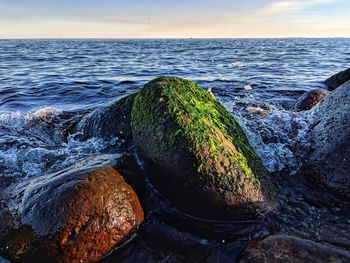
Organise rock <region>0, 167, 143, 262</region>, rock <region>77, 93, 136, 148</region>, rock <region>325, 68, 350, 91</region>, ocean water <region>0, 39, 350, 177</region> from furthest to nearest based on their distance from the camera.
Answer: rock <region>325, 68, 350, 91</region> → rock <region>77, 93, 136, 148</region> → ocean water <region>0, 39, 350, 177</region> → rock <region>0, 167, 143, 262</region>

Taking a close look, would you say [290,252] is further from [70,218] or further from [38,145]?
[38,145]

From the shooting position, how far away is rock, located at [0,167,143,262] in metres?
3.58

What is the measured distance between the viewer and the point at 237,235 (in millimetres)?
3934

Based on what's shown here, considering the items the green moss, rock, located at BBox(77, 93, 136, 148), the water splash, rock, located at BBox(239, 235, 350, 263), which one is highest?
the green moss

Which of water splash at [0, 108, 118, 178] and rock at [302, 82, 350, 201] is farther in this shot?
water splash at [0, 108, 118, 178]

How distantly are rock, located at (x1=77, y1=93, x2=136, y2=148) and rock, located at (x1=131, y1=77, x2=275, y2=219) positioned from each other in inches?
53.2

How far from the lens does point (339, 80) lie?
1170cm

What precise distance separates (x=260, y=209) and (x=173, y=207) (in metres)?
0.99

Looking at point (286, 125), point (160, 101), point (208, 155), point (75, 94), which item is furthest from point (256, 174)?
point (75, 94)

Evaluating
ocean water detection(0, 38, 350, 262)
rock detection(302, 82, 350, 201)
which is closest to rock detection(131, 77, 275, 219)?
ocean water detection(0, 38, 350, 262)

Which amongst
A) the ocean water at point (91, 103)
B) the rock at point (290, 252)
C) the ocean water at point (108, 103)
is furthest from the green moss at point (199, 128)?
the ocean water at point (91, 103)

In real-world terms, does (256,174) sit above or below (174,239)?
above

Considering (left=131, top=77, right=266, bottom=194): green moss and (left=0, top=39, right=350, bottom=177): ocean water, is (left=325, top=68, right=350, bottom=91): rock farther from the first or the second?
(left=131, top=77, right=266, bottom=194): green moss

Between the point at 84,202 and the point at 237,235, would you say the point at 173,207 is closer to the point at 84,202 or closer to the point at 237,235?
the point at 237,235
